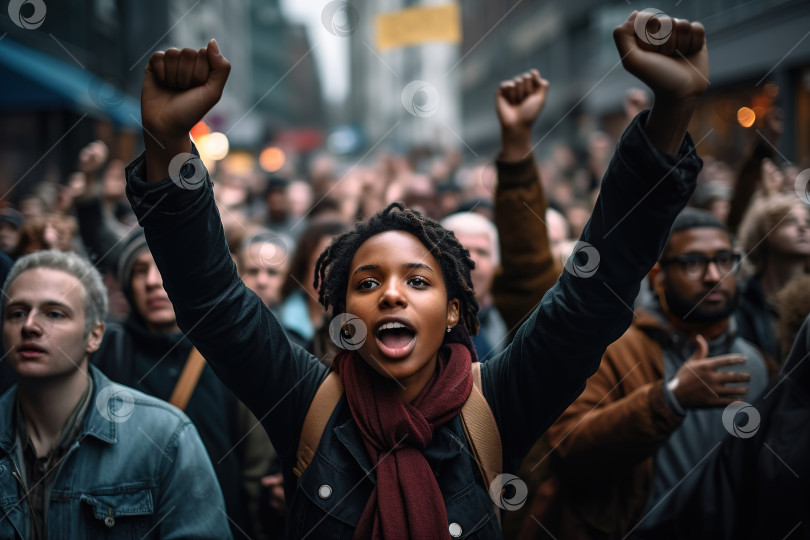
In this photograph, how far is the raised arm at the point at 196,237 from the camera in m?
1.85

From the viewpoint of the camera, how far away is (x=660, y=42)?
176 centimetres

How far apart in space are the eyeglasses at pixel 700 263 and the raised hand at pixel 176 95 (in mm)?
2312

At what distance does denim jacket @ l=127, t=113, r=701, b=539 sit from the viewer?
186cm

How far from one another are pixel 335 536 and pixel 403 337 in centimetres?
54

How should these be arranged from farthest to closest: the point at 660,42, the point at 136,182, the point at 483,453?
the point at 483,453 → the point at 136,182 → the point at 660,42

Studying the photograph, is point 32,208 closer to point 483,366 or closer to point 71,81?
point 483,366

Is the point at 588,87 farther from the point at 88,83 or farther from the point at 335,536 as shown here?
the point at 335,536

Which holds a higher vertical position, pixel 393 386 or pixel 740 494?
pixel 393 386

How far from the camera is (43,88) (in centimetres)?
1055

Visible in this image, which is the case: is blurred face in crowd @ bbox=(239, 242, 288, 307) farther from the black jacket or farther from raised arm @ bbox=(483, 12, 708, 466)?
raised arm @ bbox=(483, 12, 708, 466)

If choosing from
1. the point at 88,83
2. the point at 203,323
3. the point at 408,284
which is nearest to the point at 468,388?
the point at 408,284

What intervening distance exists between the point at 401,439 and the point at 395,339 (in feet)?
0.87

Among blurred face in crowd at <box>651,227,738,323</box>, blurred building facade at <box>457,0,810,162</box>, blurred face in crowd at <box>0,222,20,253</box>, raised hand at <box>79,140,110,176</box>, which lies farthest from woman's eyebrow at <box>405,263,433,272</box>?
blurred building facade at <box>457,0,810,162</box>

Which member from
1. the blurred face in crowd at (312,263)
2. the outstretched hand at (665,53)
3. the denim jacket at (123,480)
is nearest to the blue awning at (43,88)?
the blurred face in crowd at (312,263)
